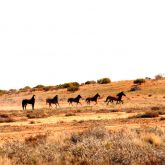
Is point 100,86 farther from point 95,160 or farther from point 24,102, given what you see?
point 95,160

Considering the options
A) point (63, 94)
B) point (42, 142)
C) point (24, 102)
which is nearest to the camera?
point (42, 142)

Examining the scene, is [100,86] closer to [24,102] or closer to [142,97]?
[142,97]

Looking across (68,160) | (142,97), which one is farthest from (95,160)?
(142,97)

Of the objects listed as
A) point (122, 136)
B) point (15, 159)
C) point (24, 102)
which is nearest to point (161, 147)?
point (122, 136)

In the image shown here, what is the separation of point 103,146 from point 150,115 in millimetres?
18289

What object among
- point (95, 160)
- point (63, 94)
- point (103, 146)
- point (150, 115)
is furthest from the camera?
point (63, 94)

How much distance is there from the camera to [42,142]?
18297 millimetres

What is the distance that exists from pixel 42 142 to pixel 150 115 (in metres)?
17.2

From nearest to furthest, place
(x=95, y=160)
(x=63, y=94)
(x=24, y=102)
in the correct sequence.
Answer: (x=95, y=160)
(x=24, y=102)
(x=63, y=94)

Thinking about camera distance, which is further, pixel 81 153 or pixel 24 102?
pixel 24 102

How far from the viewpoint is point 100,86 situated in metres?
84.0

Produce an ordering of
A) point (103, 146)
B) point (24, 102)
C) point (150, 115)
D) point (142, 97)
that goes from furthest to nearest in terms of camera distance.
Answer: point (142, 97), point (24, 102), point (150, 115), point (103, 146)

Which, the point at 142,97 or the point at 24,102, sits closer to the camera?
the point at 24,102

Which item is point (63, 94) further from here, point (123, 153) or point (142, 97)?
point (123, 153)
